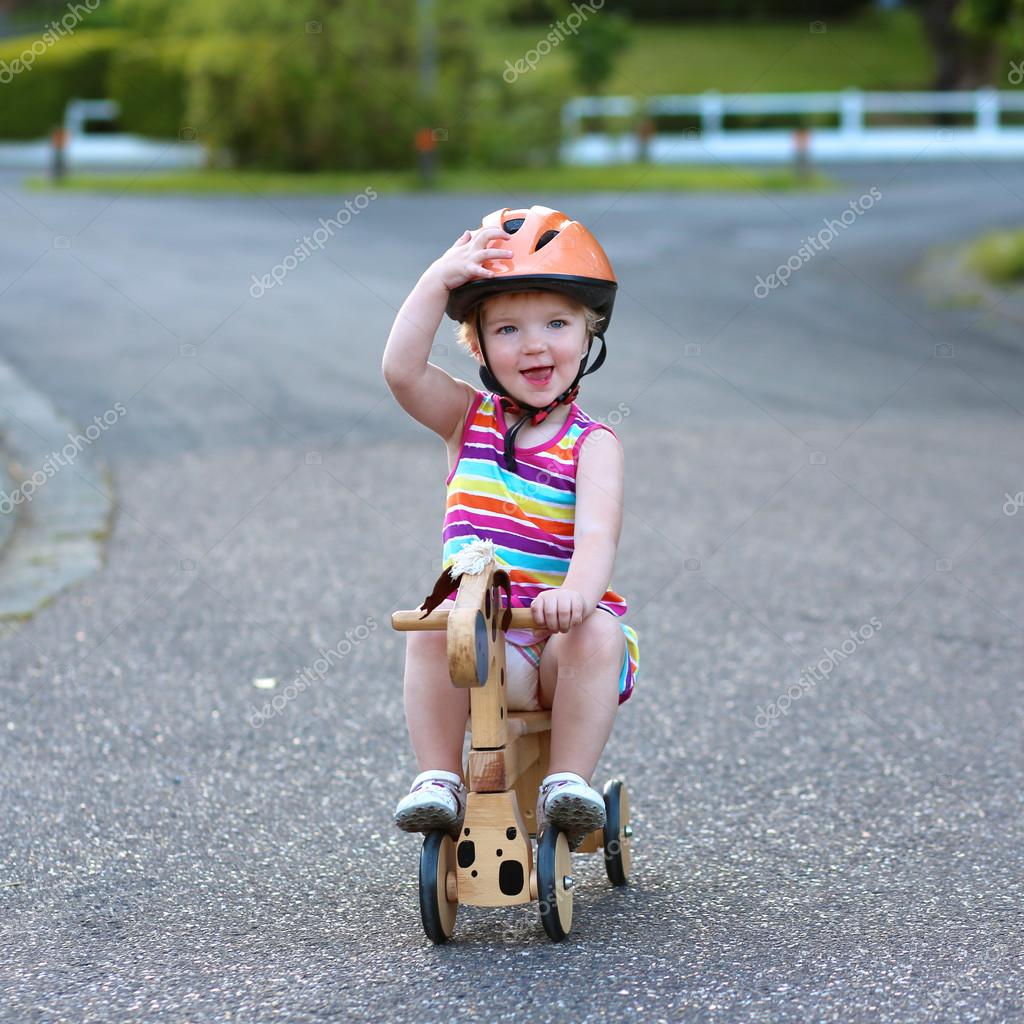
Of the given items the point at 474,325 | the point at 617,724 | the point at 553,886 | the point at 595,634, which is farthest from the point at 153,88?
the point at 553,886

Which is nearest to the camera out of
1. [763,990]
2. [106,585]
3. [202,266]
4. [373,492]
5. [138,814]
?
[763,990]

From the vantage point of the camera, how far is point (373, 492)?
26.1ft

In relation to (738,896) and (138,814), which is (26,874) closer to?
(138,814)

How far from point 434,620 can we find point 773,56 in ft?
171

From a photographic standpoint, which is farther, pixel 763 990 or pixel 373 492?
pixel 373 492

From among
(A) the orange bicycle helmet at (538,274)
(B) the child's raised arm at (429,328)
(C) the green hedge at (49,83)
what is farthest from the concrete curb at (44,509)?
(C) the green hedge at (49,83)

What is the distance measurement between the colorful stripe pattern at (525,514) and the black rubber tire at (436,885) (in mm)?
467

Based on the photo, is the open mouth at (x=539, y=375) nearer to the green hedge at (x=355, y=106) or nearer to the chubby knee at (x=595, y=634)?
the chubby knee at (x=595, y=634)

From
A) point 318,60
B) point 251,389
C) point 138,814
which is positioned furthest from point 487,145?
point 138,814

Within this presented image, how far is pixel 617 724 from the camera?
5047mm

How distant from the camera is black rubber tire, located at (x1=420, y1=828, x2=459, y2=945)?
3301mm

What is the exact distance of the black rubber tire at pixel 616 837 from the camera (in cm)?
373

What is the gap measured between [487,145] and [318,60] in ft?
10.1

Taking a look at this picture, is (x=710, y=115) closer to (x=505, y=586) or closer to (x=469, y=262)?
(x=469, y=262)
